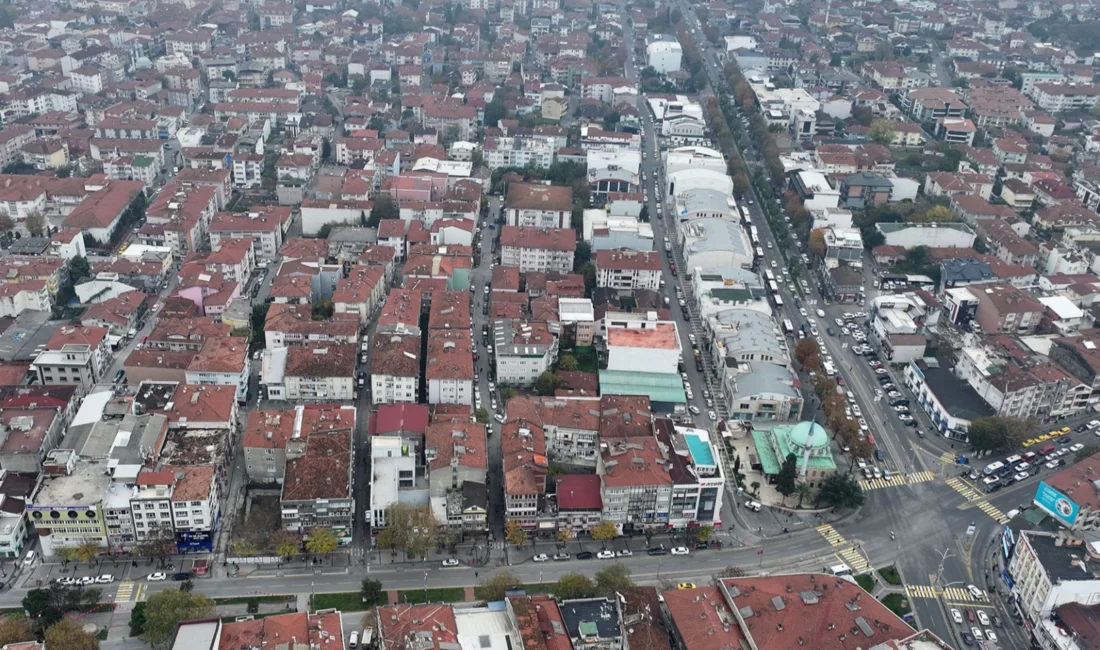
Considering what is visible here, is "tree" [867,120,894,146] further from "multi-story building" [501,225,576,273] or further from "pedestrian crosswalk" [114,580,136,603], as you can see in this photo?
"pedestrian crosswalk" [114,580,136,603]


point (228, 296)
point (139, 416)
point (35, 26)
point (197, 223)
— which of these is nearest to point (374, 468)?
point (139, 416)

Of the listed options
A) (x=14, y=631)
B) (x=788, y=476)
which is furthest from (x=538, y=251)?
(x=14, y=631)

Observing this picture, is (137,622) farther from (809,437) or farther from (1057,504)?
(1057,504)

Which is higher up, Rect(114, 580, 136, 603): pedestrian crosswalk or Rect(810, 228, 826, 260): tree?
Rect(114, 580, 136, 603): pedestrian crosswalk

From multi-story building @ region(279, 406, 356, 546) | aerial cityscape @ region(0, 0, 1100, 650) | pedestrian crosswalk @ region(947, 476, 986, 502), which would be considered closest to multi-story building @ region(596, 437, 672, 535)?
aerial cityscape @ region(0, 0, 1100, 650)

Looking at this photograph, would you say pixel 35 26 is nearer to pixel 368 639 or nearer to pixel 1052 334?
pixel 368 639

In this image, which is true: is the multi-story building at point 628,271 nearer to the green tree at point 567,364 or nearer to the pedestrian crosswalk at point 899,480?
the green tree at point 567,364
